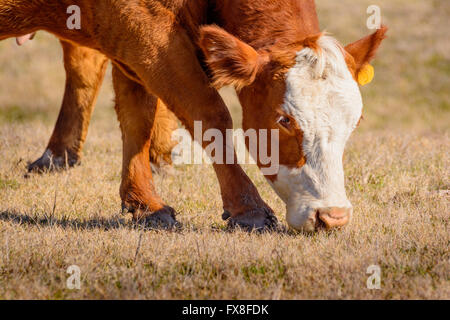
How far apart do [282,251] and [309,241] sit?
313 millimetres

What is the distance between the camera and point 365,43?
4848 millimetres

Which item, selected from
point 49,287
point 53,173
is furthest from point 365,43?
point 53,173

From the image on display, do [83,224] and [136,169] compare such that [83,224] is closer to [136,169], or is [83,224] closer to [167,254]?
[136,169]

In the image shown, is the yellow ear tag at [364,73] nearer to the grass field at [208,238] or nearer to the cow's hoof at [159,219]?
the grass field at [208,238]

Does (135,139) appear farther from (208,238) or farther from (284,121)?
(284,121)

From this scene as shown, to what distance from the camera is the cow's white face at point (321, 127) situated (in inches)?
169

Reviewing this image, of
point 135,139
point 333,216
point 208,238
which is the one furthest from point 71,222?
point 333,216

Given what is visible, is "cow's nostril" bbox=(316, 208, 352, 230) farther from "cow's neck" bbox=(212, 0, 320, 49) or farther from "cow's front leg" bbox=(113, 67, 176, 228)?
"cow's front leg" bbox=(113, 67, 176, 228)

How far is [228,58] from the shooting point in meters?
4.44

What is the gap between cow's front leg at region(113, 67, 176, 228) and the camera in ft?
18.0

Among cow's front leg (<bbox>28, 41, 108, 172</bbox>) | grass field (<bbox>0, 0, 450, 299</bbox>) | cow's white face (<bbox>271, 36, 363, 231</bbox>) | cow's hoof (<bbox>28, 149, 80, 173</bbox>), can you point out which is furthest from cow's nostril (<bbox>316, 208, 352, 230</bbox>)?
cow's front leg (<bbox>28, 41, 108, 172</bbox>)

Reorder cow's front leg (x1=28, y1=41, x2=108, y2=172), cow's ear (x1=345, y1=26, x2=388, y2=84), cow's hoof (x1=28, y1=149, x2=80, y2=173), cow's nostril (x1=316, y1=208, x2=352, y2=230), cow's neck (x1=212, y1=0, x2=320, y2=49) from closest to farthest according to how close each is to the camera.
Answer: cow's nostril (x1=316, y1=208, x2=352, y2=230) < cow's neck (x1=212, y1=0, x2=320, y2=49) < cow's ear (x1=345, y1=26, x2=388, y2=84) < cow's hoof (x1=28, y1=149, x2=80, y2=173) < cow's front leg (x1=28, y1=41, x2=108, y2=172)

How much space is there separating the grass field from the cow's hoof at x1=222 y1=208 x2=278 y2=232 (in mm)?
117

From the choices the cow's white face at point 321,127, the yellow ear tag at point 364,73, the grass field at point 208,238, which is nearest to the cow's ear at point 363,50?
the yellow ear tag at point 364,73
